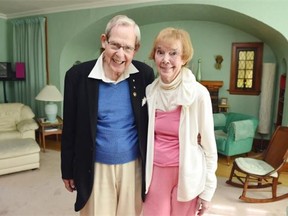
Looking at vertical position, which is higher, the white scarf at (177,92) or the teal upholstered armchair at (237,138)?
the white scarf at (177,92)

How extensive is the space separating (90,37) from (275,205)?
3740 mm

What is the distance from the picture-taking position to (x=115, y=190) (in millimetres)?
1189

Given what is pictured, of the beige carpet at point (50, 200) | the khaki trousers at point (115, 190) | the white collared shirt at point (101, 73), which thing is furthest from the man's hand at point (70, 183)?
the beige carpet at point (50, 200)

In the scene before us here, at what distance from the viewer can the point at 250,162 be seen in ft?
8.93

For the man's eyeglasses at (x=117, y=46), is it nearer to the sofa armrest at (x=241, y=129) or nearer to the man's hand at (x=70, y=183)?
the man's hand at (x=70, y=183)

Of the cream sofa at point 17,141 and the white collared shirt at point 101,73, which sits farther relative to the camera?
the cream sofa at point 17,141

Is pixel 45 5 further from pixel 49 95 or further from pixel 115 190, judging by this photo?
pixel 115 190

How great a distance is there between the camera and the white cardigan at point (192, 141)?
1.09 meters

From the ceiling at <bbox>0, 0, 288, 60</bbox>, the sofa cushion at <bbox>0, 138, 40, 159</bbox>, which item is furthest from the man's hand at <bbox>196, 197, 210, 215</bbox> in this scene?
the ceiling at <bbox>0, 0, 288, 60</bbox>

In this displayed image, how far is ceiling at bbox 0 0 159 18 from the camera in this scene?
3.67 meters

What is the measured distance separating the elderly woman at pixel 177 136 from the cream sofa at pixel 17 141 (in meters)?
2.37

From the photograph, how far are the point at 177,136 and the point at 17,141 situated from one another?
109 inches

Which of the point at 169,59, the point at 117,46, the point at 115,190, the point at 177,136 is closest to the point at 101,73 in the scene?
the point at 117,46

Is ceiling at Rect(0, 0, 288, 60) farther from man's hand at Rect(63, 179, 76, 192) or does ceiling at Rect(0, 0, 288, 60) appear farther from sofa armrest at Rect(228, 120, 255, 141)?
man's hand at Rect(63, 179, 76, 192)
